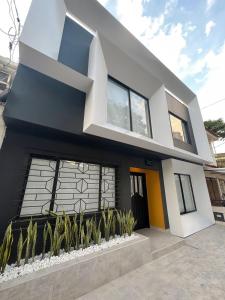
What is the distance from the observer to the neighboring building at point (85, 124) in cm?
260

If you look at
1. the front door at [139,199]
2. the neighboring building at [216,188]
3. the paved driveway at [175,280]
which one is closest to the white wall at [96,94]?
the paved driveway at [175,280]

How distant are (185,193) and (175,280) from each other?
14.6 ft

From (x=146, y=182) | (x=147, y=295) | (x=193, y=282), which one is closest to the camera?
(x=147, y=295)

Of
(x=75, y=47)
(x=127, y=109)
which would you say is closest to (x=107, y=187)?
(x=127, y=109)

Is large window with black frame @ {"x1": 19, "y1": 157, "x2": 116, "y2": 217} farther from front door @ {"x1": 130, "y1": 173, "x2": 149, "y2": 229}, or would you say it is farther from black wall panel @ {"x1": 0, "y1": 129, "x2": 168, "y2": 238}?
front door @ {"x1": 130, "y1": 173, "x2": 149, "y2": 229}

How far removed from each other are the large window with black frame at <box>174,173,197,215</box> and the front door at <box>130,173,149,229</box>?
1.56 meters

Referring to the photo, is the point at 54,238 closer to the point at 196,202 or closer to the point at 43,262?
the point at 43,262

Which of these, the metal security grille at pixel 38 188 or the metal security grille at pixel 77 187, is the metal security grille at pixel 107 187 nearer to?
the metal security grille at pixel 77 187

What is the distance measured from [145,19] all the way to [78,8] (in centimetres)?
291

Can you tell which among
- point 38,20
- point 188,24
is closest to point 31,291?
point 38,20

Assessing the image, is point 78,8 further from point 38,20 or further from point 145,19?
point 145,19

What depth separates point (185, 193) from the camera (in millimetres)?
6188

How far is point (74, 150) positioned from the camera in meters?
3.36

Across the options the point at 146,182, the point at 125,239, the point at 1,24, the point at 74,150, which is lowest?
the point at 125,239
